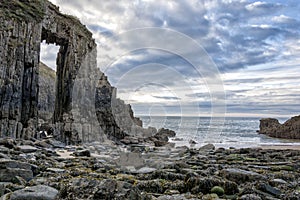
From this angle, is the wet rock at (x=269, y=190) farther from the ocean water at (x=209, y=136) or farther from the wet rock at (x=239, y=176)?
the ocean water at (x=209, y=136)

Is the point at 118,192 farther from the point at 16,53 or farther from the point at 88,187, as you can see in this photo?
the point at 16,53

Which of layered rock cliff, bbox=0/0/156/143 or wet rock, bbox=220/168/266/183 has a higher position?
layered rock cliff, bbox=0/0/156/143

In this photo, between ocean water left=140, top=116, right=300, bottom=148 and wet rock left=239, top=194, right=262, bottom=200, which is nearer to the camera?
wet rock left=239, top=194, right=262, bottom=200

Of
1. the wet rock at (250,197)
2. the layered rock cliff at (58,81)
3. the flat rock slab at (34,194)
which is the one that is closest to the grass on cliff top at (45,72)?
the layered rock cliff at (58,81)

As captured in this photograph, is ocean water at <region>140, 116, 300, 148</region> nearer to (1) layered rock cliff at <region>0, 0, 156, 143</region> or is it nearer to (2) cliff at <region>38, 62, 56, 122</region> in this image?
(1) layered rock cliff at <region>0, 0, 156, 143</region>

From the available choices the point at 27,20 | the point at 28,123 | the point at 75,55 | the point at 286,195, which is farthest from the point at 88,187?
the point at 75,55

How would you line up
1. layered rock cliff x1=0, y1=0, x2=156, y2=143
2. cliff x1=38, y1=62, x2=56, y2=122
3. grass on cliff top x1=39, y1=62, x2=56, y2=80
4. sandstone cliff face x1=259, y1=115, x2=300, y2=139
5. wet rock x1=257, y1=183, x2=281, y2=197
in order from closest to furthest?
wet rock x1=257, y1=183, x2=281, y2=197
layered rock cliff x1=0, y1=0, x2=156, y2=143
sandstone cliff face x1=259, y1=115, x2=300, y2=139
cliff x1=38, y1=62, x2=56, y2=122
grass on cliff top x1=39, y1=62, x2=56, y2=80

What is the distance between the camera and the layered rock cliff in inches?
681

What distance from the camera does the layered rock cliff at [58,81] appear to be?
56.7ft

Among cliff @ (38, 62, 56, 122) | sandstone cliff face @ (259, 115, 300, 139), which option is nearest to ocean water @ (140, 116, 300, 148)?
sandstone cliff face @ (259, 115, 300, 139)

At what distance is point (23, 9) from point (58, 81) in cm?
650

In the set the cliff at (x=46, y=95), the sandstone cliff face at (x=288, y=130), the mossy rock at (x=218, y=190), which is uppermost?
the cliff at (x=46, y=95)

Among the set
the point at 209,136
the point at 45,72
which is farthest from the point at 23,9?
the point at 45,72

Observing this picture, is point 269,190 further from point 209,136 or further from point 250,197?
point 209,136
